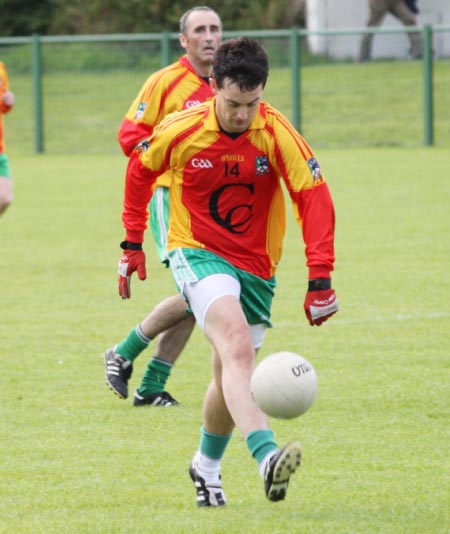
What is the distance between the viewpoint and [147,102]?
7.91m

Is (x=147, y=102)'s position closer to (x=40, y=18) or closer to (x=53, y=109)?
(x=53, y=109)

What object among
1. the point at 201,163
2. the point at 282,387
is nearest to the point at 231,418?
the point at 282,387

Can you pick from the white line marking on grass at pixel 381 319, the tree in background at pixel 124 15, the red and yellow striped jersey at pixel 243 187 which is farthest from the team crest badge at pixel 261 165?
the tree in background at pixel 124 15

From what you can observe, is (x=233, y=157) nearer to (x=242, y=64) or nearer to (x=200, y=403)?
(x=242, y=64)

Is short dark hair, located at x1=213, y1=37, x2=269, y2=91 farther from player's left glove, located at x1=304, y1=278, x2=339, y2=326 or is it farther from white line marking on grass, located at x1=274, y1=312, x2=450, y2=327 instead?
white line marking on grass, located at x1=274, y1=312, x2=450, y2=327

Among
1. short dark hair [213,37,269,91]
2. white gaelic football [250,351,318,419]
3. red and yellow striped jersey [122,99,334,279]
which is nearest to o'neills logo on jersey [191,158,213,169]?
red and yellow striped jersey [122,99,334,279]

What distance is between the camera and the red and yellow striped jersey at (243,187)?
5594 mm

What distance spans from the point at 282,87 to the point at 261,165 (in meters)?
20.3

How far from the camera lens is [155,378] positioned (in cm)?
754

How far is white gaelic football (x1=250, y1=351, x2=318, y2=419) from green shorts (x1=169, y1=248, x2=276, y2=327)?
1.49 feet

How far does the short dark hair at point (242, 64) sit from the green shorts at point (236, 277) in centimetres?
71

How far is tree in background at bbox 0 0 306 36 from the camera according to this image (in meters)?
32.9

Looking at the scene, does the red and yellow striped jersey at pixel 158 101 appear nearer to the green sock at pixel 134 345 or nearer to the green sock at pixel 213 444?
the green sock at pixel 134 345

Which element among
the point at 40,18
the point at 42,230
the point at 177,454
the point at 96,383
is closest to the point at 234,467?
the point at 177,454
